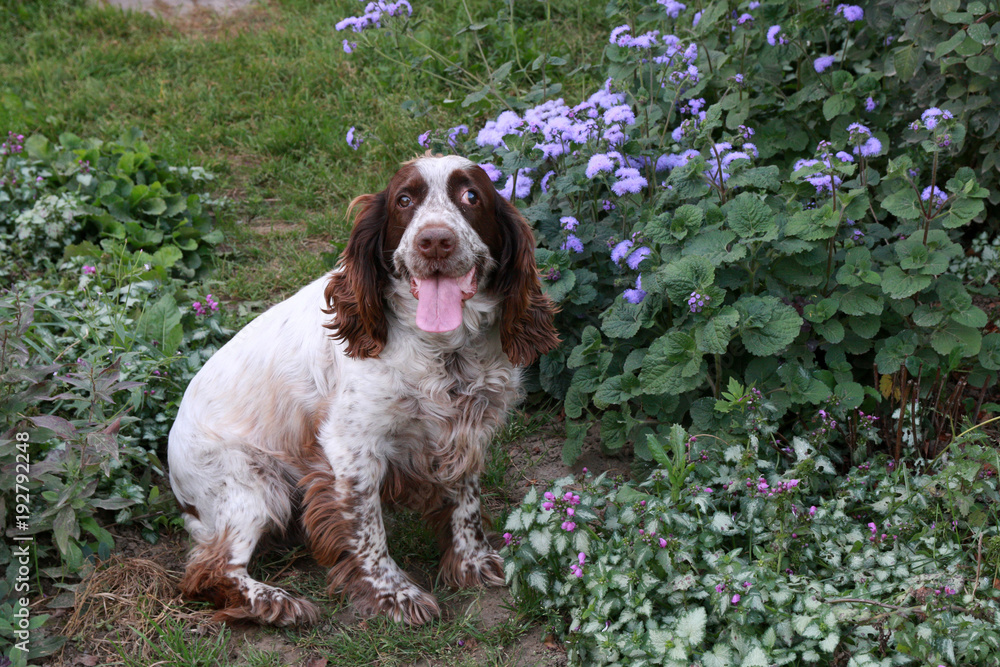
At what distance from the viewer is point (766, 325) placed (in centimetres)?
314

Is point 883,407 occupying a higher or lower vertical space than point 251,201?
lower

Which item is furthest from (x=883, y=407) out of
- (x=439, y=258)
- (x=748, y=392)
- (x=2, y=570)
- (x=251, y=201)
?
(x=251, y=201)

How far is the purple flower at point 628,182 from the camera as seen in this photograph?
132 inches

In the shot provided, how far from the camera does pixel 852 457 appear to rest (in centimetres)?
319

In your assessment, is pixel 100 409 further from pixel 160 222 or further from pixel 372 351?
pixel 160 222

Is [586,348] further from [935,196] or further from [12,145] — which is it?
[12,145]

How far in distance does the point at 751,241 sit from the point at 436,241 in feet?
4.00

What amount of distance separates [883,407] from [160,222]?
3.80 m

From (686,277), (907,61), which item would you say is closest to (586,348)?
(686,277)

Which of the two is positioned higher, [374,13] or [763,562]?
[374,13]

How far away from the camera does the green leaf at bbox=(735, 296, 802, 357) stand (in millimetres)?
3092

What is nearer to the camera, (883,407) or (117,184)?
(883,407)

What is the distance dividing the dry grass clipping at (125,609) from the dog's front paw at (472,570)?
80 cm

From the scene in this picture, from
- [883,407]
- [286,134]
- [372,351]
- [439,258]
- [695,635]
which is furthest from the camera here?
[286,134]
